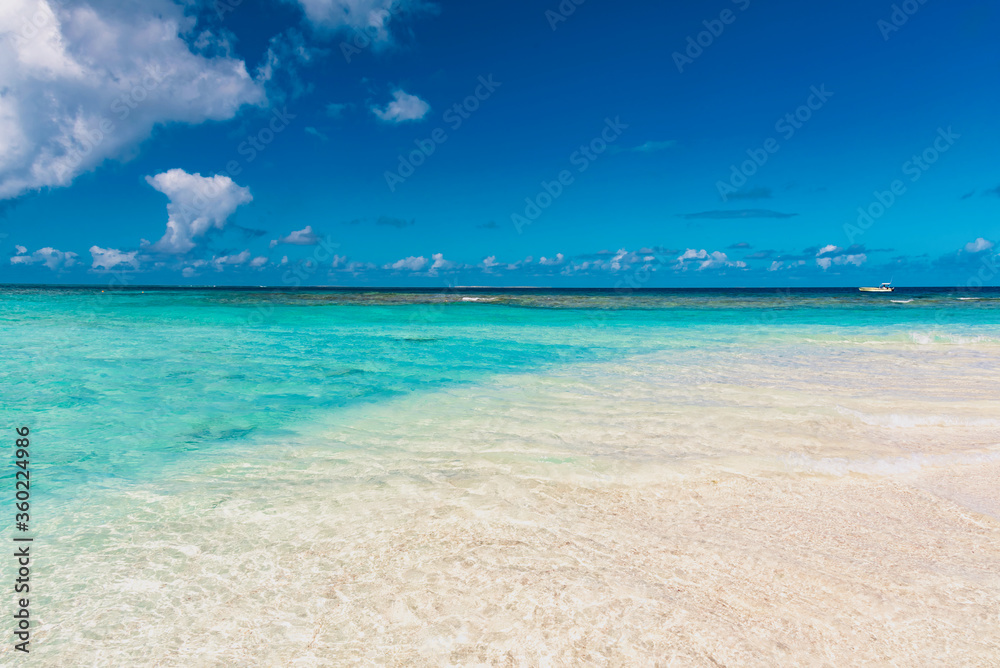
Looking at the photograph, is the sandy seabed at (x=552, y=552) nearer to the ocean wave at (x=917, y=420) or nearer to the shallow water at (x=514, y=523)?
the shallow water at (x=514, y=523)

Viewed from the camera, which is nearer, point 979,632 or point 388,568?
point 979,632

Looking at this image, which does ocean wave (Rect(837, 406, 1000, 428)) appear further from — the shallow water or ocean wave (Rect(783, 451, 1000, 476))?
ocean wave (Rect(783, 451, 1000, 476))

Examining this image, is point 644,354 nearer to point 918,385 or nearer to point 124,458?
point 918,385

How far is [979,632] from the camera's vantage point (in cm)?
269

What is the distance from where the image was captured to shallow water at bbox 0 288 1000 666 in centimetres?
267

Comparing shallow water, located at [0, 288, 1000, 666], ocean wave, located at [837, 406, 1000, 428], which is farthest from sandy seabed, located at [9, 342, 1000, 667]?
ocean wave, located at [837, 406, 1000, 428]

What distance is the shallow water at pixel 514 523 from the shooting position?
267cm

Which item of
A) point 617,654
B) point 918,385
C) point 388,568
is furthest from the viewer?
point 918,385

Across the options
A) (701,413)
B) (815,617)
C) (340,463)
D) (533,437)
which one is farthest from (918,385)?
(340,463)

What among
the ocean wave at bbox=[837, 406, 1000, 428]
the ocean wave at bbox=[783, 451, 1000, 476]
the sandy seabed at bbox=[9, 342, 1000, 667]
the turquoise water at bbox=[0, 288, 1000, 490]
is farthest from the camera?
the ocean wave at bbox=[837, 406, 1000, 428]

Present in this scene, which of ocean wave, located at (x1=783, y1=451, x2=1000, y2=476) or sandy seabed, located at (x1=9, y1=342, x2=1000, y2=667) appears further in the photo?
ocean wave, located at (x1=783, y1=451, x2=1000, y2=476)

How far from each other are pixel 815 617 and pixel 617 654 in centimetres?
115

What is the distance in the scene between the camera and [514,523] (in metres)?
3.84

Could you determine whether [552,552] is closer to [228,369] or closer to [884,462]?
[884,462]
